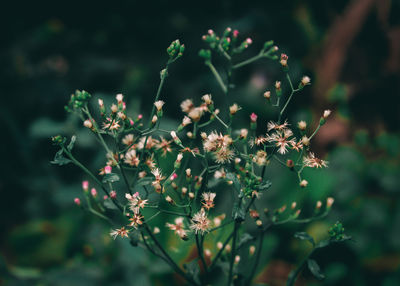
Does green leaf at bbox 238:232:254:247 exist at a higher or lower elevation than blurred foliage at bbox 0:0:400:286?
higher

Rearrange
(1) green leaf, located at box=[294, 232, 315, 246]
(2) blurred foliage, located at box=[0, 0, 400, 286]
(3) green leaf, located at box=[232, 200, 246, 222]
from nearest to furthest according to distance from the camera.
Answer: (3) green leaf, located at box=[232, 200, 246, 222], (1) green leaf, located at box=[294, 232, 315, 246], (2) blurred foliage, located at box=[0, 0, 400, 286]

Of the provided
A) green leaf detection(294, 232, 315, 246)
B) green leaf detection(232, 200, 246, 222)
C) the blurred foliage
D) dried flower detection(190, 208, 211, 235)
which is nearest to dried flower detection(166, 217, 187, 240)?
dried flower detection(190, 208, 211, 235)

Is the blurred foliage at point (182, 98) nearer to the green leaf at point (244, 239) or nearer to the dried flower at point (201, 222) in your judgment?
the green leaf at point (244, 239)

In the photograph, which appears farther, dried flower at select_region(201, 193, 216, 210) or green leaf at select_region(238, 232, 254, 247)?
green leaf at select_region(238, 232, 254, 247)

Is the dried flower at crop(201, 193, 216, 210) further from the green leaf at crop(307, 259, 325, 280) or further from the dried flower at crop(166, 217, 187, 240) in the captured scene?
the green leaf at crop(307, 259, 325, 280)

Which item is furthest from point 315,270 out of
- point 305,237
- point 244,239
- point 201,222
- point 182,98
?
point 182,98

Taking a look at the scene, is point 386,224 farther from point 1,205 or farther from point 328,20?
point 1,205

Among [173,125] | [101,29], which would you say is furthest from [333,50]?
[101,29]

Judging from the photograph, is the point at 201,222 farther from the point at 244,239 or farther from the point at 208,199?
the point at 244,239

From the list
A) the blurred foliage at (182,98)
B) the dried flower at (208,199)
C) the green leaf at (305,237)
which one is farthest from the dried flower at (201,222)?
the blurred foliage at (182,98)
